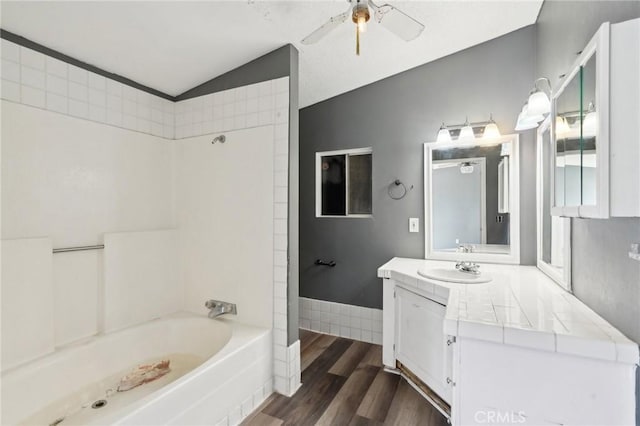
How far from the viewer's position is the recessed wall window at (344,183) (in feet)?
9.75

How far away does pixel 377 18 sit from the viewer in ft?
4.82

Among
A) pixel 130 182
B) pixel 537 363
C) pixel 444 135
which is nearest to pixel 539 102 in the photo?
pixel 444 135

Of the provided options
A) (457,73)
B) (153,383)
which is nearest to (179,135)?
(153,383)

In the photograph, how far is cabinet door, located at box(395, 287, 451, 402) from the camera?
70.7 inches

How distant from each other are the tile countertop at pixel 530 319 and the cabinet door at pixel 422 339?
6.3 inches

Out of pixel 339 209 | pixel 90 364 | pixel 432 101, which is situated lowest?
pixel 90 364

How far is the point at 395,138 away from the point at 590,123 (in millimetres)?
1716

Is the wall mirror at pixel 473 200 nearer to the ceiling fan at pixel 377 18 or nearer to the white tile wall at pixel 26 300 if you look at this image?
the ceiling fan at pixel 377 18

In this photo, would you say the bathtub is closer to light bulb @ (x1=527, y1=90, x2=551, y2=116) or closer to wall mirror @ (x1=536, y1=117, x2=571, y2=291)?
wall mirror @ (x1=536, y1=117, x2=571, y2=291)

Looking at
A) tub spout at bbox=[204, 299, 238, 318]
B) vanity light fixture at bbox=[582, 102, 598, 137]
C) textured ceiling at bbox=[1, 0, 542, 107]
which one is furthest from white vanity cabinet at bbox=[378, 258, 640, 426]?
textured ceiling at bbox=[1, 0, 542, 107]

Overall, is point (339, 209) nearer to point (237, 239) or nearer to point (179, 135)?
point (237, 239)

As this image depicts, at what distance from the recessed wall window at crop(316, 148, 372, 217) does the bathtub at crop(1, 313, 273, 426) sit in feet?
4.85

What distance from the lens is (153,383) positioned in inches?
76.3

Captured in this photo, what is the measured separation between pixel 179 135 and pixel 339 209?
169 cm
